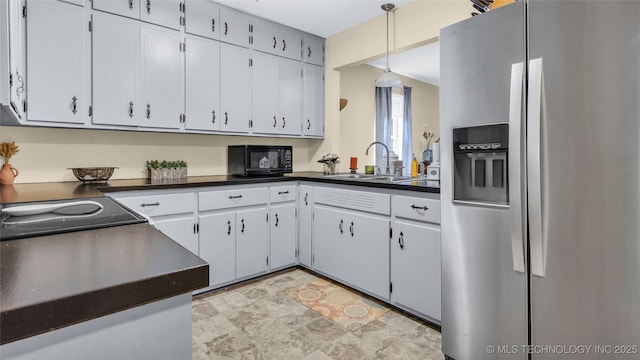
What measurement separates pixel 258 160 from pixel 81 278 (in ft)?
8.54

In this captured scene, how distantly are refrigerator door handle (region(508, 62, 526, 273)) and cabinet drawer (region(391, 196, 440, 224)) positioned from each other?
631 mm

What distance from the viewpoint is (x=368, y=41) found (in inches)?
128

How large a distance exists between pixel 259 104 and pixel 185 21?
3.02ft

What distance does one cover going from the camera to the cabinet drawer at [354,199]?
7.91 ft

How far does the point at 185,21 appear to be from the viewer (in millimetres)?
2766

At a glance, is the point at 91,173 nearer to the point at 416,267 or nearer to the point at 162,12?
the point at 162,12

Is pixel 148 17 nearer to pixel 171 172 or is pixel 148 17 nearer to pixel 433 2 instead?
pixel 171 172

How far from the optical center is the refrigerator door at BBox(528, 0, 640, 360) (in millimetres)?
1206

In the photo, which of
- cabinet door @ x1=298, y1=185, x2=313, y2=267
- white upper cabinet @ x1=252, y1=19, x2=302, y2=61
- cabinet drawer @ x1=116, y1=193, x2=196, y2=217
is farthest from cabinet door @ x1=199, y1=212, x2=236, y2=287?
white upper cabinet @ x1=252, y1=19, x2=302, y2=61

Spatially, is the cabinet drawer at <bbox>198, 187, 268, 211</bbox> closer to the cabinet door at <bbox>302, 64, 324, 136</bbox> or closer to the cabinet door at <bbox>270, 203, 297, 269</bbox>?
the cabinet door at <bbox>270, 203, 297, 269</bbox>

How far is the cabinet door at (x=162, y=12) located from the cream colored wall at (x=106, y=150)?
0.91m

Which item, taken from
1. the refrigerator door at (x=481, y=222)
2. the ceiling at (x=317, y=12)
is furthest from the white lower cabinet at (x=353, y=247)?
the ceiling at (x=317, y=12)

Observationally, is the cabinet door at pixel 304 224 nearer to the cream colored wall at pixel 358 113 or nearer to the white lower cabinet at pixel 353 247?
the white lower cabinet at pixel 353 247

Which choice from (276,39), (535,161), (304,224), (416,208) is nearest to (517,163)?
(535,161)
